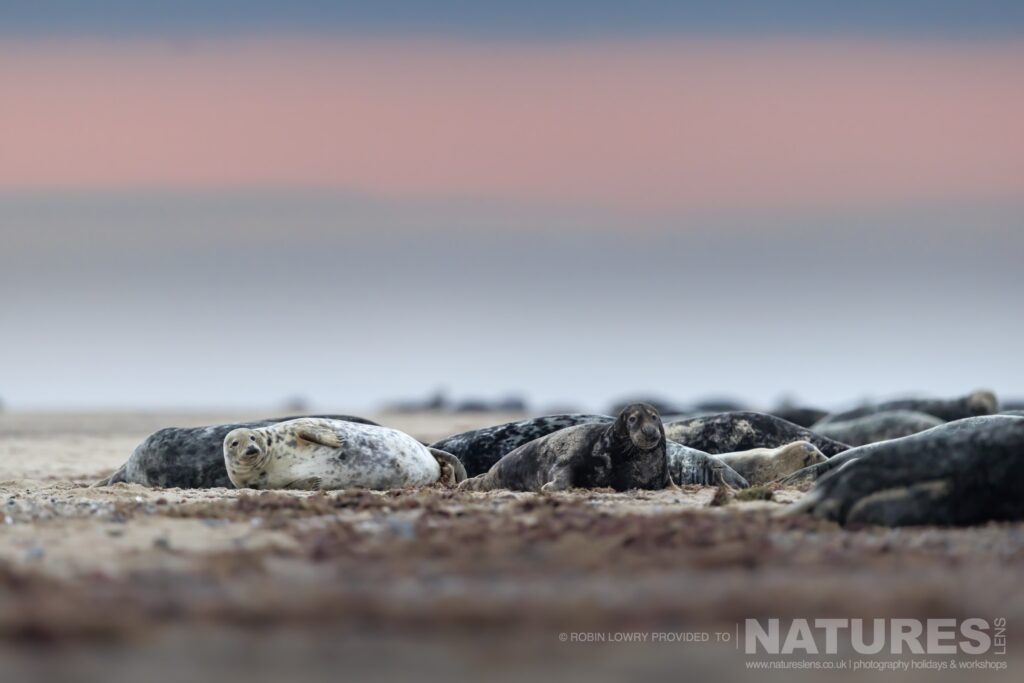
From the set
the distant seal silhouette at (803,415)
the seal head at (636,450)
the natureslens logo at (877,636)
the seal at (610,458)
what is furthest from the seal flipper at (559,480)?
the distant seal silhouette at (803,415)

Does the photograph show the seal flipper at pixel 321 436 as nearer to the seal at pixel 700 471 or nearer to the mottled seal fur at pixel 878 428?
the seal at pixel 700 471

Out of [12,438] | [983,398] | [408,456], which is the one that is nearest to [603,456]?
[408,456]

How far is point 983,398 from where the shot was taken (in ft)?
70.7

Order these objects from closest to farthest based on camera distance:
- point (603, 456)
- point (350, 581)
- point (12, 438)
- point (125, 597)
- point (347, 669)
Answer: point (347, 669) < point (125, 597) < point (350, 581) < point (603, 456) < point (12, 438)

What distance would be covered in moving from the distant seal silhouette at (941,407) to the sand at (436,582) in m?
13.8

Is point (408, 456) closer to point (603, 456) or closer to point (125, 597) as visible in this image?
point (603, 456)

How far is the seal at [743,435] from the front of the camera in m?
13.6

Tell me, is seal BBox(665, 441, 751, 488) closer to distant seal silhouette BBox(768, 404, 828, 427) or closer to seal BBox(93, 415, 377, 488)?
seal BBox(93, 415, 377, 488)

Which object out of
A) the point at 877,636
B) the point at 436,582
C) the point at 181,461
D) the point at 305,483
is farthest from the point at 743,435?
the point at 877,636

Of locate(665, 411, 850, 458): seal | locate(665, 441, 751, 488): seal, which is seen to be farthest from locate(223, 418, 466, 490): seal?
locate(665, 411, 850, 458): seal

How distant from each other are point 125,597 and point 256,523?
7.81ft

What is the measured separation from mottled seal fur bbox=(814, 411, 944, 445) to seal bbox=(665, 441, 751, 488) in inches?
267

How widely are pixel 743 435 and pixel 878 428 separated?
17.4ft

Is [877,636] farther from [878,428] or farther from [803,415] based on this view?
[803,415]
